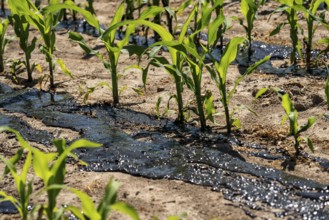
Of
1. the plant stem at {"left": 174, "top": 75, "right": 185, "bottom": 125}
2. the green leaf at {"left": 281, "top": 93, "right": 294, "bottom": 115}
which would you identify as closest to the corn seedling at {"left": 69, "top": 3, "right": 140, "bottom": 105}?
the plant stem at {"left": 174, "top": 75, "right": 185, "bottom": 125}

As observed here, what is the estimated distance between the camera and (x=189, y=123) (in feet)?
14.9

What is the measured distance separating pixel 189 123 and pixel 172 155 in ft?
1.70

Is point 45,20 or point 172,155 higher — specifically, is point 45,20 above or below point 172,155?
above

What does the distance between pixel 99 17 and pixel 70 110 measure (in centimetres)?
254

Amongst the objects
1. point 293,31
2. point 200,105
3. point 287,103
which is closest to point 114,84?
point 200,105

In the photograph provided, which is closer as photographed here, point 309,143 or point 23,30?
point 309,143

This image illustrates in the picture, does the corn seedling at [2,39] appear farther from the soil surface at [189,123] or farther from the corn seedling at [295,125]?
the corn seedling at [295,125]

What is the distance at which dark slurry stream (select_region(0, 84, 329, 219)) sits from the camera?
3.48 m

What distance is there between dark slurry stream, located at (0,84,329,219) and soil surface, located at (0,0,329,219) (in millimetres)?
34

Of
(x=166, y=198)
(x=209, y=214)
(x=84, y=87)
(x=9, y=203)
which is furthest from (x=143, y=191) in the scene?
(x=84, y=87)

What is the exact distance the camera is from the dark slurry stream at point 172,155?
348 cm

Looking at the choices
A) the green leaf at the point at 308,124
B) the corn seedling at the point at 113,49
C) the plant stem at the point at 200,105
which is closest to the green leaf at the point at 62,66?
the corn seedling at the point at 113,49

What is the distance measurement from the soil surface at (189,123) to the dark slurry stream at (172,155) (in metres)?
0.03

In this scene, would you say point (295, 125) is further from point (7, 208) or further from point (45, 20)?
point (45, 20)
